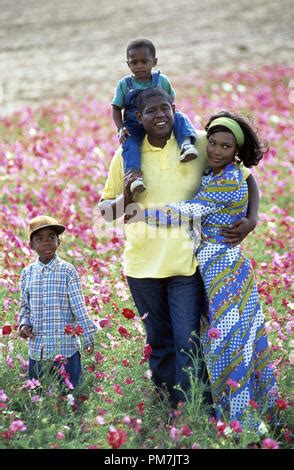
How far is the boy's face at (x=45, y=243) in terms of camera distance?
394cm

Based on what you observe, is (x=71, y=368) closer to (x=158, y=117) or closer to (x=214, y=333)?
(x=214, y=333)

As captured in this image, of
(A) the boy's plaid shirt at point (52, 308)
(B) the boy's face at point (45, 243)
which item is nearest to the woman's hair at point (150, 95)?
(B) the boy's face at point (45, 243)

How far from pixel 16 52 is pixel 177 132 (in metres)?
16.1

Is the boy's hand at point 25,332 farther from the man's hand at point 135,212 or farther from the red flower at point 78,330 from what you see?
the man's hand at point 135,212

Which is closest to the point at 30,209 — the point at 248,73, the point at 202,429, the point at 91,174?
the point at 91,174

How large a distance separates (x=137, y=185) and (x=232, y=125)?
0.54m

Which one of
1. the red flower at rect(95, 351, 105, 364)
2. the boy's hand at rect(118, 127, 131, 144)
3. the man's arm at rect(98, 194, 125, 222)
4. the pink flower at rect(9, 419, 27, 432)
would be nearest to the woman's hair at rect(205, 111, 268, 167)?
the boy's hand at rect(118, 127, 131, 144)

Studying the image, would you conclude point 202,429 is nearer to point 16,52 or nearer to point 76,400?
point 76,400

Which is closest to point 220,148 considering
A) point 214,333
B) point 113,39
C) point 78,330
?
point 214,333

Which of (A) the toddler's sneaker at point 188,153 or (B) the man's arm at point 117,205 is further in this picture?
(B) the man's arm at point 117,205

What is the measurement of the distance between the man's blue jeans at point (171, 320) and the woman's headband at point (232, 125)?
0.66 m

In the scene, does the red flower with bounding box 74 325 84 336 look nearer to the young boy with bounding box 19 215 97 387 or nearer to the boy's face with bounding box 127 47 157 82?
the young boy with bounding box 19 215 97 387

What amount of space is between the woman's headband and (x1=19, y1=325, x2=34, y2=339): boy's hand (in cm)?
133
